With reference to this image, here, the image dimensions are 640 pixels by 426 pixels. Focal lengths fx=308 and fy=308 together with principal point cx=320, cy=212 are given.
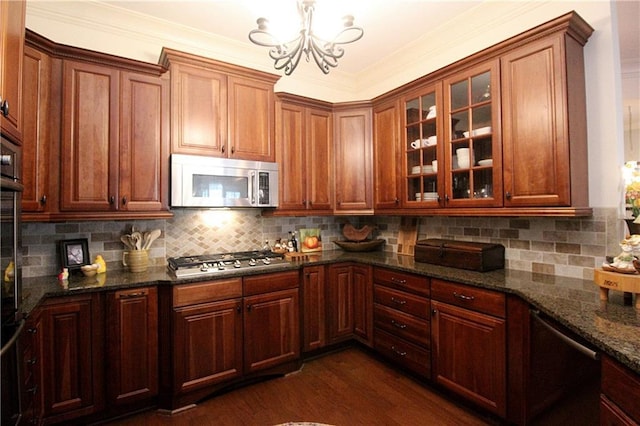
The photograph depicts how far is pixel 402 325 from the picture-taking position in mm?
2547

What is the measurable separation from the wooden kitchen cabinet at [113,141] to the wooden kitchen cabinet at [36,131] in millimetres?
90

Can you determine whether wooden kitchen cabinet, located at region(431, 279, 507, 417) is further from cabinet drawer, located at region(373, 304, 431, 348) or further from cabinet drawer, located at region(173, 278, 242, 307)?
cabinet drawer, located at region(173, 278, 242, 307)

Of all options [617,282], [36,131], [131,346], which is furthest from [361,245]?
[36,131]

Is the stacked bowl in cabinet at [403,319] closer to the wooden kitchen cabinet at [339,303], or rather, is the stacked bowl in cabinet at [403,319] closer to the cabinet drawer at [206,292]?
the wooden kitchen cabinet at [339,303]

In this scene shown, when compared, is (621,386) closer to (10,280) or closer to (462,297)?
(462,297)

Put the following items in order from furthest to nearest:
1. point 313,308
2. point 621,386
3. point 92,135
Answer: point 313,308, point 92,135, point 621,386

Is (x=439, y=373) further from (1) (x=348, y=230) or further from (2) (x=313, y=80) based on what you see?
(2) (x=313, y=80)

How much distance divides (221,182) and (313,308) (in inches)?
55.2

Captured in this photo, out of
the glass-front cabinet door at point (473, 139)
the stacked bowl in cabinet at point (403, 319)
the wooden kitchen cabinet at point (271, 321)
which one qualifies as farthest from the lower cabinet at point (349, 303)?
the glass-front cabinet door at point (473, 139)

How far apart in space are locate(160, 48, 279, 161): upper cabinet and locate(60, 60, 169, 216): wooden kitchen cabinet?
0.40 feet

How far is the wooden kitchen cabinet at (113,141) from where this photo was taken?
2141 millimetres

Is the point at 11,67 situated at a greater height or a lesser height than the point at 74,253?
greater

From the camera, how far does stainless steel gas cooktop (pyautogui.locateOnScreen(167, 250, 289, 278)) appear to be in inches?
92.5

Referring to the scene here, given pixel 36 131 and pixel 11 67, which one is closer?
pixel 11 67
